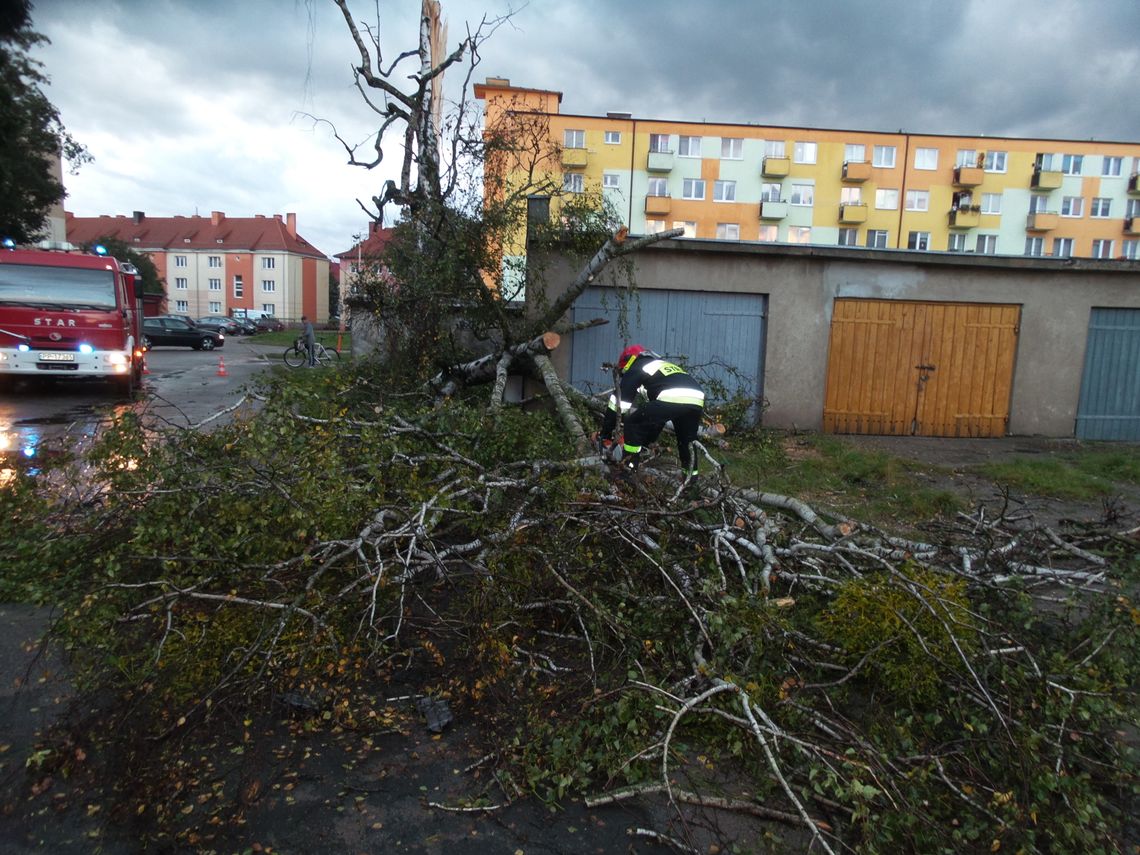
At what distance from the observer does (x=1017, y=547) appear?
461 cm

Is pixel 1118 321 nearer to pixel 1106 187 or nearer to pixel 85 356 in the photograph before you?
pixel 85 356

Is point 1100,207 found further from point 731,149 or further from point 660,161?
point 660,161

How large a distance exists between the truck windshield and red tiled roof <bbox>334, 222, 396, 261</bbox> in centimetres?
523

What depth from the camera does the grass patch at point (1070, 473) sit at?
7469 mm

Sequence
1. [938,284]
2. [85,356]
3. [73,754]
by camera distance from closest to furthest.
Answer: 1. [73,754]
2. [938,284]
3. [85,356]

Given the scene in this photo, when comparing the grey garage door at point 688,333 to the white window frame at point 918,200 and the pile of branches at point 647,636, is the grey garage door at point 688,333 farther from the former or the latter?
the white window frame at point 918,200

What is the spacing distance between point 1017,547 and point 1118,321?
855 cm

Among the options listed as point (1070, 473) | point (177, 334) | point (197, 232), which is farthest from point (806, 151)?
point (197, 232)

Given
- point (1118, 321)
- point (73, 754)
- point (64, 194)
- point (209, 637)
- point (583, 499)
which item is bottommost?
point (73, 754)

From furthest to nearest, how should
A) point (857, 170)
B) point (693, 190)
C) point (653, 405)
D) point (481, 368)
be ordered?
point (693, 190) → point (857, 170) → point (481, 368) → point (653, 405)

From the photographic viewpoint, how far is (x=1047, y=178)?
140 ft

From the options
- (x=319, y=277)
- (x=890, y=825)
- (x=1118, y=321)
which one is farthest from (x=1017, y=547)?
(x=319, y=277)

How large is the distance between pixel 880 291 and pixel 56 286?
13552 millimetres

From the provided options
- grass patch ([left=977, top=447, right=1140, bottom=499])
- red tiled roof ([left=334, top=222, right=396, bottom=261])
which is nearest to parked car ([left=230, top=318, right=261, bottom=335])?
red tiled roof ([left=334, top=222, right=396, bottom=261])
